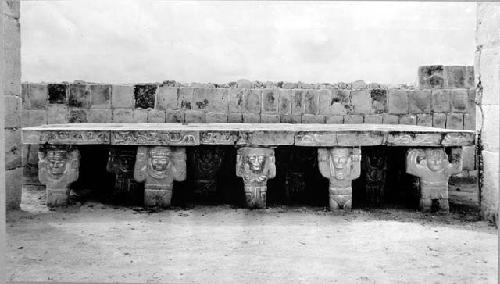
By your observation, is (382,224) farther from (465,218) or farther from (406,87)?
(406,87)

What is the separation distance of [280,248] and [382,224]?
124 centimetres

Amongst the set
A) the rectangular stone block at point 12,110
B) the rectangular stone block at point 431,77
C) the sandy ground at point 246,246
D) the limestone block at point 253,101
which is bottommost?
the sandy ground at point 246,246

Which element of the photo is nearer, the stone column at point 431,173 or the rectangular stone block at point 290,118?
the stone column at point 431,173

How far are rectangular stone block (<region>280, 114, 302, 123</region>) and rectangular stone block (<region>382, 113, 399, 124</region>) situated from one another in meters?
1.31

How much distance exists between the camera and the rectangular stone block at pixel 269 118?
6.74 meters

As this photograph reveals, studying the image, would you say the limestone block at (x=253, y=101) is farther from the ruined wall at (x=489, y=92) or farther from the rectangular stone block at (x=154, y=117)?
the ruined wall at (x=489, y=92)

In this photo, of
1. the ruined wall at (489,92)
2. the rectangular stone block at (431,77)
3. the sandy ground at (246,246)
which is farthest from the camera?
the rectangular stone block at (431,77)

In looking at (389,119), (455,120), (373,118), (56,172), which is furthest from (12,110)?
(455,120)

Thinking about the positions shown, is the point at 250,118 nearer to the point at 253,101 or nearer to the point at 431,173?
the point at 253,101

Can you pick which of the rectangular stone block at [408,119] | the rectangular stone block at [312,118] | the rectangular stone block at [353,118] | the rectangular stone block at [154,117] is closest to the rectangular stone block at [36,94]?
the rectangular stone block at [154,117]

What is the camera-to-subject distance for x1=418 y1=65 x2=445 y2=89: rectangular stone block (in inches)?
269

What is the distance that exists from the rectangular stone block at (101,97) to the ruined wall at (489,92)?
16.4 ft

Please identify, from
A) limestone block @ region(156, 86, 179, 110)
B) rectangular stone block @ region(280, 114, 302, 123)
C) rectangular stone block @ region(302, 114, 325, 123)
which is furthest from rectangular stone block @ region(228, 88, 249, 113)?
rectangular stone block @ region(302, 114, 325, 123)

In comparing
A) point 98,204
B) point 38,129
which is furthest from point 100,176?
point 38,129
